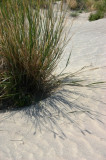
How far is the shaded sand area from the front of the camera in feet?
8.18

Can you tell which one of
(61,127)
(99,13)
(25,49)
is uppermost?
(99,13)

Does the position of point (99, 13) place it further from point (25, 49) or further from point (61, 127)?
point (61, 127)

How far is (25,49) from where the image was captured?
3.23 metres

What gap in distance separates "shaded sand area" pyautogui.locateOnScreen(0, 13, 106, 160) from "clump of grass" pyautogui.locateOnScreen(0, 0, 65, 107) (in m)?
0.32

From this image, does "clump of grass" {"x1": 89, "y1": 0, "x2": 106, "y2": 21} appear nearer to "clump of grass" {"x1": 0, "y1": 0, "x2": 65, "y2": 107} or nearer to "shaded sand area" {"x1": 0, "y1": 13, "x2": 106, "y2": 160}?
"shaded sand area" {"x1": 0, "y1": 13, "x2": 106, "y2": 160}

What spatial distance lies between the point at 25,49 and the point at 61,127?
119cm

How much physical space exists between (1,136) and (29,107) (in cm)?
70

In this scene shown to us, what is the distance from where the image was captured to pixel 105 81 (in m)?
3.84

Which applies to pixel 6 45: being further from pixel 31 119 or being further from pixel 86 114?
pixel 86 114

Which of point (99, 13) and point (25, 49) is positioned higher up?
point (99, 13)

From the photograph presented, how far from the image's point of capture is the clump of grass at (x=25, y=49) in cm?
317

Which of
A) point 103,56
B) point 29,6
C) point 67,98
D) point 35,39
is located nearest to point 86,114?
point 67,98

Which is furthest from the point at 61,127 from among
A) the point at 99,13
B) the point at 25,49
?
the point at 99,13

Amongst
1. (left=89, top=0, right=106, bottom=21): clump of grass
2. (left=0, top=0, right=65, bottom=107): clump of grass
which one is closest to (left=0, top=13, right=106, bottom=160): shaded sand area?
(left=0, top=0, right=65, bottom=107): clump of grass
